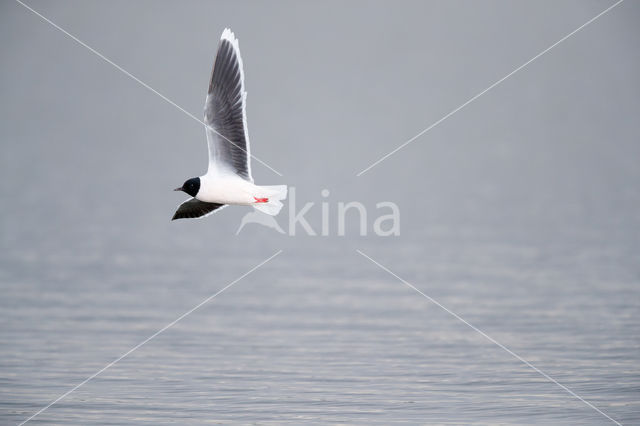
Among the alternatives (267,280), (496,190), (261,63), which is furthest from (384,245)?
(261,63)

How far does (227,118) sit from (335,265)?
584 inches

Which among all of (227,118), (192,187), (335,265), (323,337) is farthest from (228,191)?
(335,265)

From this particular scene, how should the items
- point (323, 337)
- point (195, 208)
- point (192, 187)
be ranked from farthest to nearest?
point (323, 337)
point (195, 208)
point (192, 187)

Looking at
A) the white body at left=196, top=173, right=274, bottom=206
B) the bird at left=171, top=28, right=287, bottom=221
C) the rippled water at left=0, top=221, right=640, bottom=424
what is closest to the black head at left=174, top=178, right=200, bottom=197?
the white body at left=196, top=173, right=274, bottom=206

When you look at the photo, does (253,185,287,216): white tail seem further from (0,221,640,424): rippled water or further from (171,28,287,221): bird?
(0,221,640,424): rippled water

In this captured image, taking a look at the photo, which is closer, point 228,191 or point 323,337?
point 228,191

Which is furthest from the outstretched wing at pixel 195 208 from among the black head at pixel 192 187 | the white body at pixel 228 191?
the black head at pixel 192 187

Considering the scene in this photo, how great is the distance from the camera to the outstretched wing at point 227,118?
12.6m

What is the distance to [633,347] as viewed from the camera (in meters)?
17.4

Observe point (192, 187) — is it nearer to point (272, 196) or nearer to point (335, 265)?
point (272, 196)

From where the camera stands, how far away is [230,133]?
1270 centimetres

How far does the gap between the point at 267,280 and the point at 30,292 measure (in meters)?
5.13

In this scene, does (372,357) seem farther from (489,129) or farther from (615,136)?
(489,129)

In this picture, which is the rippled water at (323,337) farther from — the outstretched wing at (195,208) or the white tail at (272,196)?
the white tail at (272,196)
